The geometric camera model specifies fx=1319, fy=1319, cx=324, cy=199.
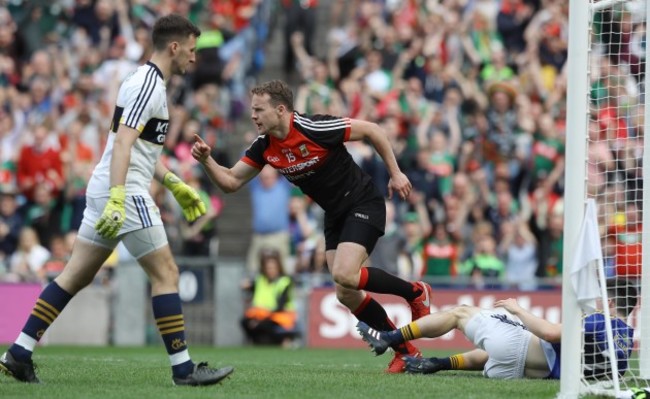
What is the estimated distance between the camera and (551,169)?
19234mm

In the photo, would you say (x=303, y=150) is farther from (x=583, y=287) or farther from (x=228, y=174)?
(x=583, y=287)

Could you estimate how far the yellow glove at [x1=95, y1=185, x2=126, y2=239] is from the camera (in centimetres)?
832

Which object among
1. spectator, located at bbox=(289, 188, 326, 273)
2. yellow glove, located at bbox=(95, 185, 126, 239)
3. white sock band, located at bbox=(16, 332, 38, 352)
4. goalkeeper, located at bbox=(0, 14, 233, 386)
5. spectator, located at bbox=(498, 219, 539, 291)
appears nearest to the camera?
yellow glove, located at bbox=(95, 185, 126, 239)

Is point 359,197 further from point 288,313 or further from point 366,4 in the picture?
point 366,4

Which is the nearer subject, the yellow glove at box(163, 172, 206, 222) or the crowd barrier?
the yellow glove at box(163, 172, 206, 222)

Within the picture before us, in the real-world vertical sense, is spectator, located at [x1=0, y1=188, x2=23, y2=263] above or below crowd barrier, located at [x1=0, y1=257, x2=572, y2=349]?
above

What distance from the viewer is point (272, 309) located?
17.2 m

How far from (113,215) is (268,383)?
1711 mm

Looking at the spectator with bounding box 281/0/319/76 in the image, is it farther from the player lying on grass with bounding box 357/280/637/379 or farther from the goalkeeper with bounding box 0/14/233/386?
the goalkeeper with bounding box 0/14/233/386

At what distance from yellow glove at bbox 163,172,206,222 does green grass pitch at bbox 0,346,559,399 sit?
123 centimetres

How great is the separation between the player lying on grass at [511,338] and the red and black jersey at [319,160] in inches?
42.1

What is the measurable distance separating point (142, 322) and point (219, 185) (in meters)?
7.36

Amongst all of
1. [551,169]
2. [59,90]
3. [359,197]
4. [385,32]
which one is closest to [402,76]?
[385,32]

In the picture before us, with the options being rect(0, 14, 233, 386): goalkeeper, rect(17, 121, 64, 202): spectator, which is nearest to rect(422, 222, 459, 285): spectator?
rect(17, 121, 64, 202): spectator
